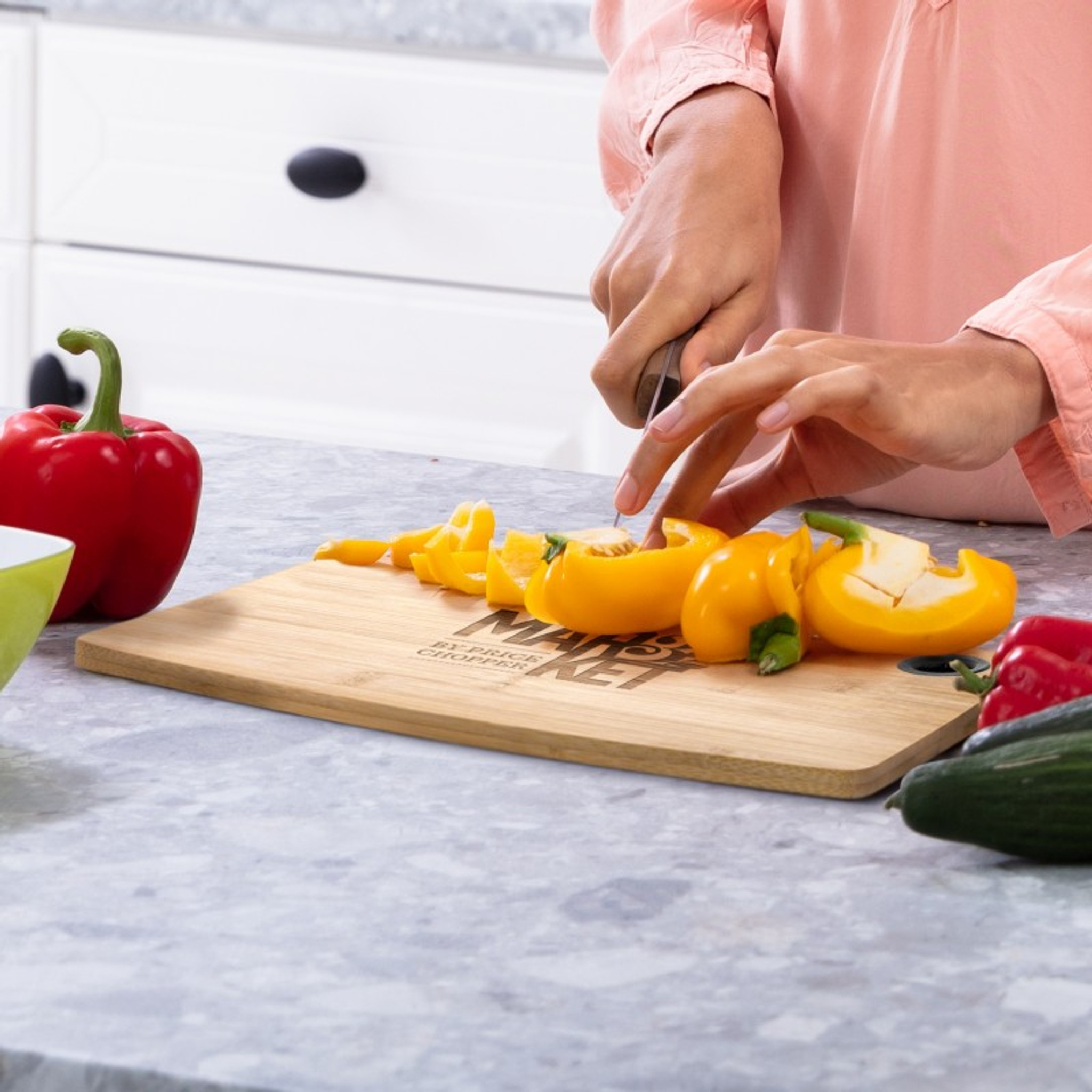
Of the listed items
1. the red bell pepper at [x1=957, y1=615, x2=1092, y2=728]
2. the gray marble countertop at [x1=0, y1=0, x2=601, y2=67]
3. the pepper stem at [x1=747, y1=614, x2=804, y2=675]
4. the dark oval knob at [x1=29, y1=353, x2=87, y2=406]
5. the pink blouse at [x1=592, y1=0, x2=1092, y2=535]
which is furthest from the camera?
the dark oval knob at [x1=29, y1=353, x2=87, y2=406]

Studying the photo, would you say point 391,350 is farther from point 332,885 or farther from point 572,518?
point 332,885

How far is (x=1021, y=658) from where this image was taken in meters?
0.83

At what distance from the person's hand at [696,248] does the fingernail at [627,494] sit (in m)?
0.11

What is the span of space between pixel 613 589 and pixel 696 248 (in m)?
0.32

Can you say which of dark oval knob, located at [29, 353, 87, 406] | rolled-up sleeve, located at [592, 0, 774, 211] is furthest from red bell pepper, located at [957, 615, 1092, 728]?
dark oval knob, located at [29, 353, 87, 406]

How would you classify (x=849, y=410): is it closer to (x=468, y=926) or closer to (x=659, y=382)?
(x=659, y=382)

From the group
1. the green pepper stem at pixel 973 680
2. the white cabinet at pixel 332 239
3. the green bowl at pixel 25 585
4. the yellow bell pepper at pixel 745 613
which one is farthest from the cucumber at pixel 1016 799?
the white cabinet at pixel 332 239

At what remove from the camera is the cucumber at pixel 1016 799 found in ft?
2.30

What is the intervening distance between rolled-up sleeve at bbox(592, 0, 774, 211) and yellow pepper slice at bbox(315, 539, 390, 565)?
0.44 m

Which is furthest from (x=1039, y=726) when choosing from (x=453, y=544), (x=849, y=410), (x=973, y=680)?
(x=453, y=544)

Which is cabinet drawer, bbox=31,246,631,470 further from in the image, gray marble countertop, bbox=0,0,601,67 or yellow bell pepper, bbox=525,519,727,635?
yellow bell pepper, bbox=525,519,727,635

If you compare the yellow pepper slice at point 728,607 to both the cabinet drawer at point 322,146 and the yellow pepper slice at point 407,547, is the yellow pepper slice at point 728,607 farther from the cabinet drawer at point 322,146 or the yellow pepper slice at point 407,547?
the cabinet drawer at point 322,146

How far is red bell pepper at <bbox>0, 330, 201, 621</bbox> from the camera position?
1029mm

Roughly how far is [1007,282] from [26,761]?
0.82m
